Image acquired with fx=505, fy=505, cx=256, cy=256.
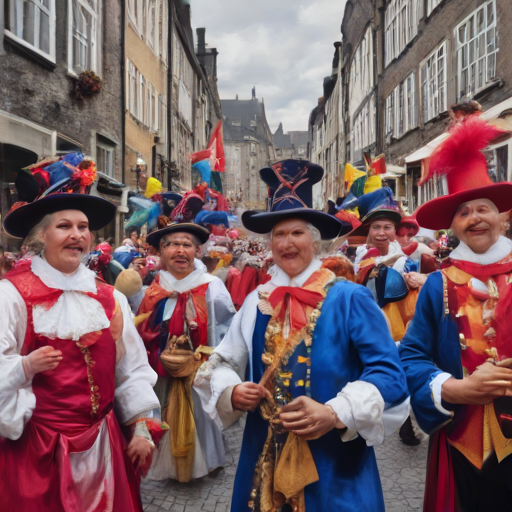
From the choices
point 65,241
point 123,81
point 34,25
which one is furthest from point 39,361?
point 123,81

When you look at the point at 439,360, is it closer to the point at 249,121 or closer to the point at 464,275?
the point at 464,275

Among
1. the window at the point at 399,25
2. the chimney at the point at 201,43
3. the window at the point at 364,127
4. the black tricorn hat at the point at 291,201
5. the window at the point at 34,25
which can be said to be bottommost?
the black tricorn hat at the point at 291,201

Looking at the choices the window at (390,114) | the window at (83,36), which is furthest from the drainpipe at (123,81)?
the window at (390,114)

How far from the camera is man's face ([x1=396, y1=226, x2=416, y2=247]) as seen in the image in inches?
226

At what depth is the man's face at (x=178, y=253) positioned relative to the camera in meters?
4.39

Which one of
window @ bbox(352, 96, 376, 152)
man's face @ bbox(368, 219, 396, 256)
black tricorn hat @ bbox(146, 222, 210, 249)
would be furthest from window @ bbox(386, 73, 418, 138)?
black tricorn hat @ bbox(146, 222, 210, 249)

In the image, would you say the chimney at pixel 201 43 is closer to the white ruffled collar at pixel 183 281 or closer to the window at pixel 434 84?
the window at pixel 434 84

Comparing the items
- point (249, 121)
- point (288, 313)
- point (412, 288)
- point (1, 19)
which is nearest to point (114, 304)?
point (288, 313)

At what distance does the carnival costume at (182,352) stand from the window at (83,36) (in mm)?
7786

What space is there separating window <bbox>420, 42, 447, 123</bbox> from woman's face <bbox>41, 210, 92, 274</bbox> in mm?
13141

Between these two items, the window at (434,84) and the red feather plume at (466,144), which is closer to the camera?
the red feather plume at (466,144)

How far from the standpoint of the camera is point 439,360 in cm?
238

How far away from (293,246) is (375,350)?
60cm

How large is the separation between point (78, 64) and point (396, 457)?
394 inches
